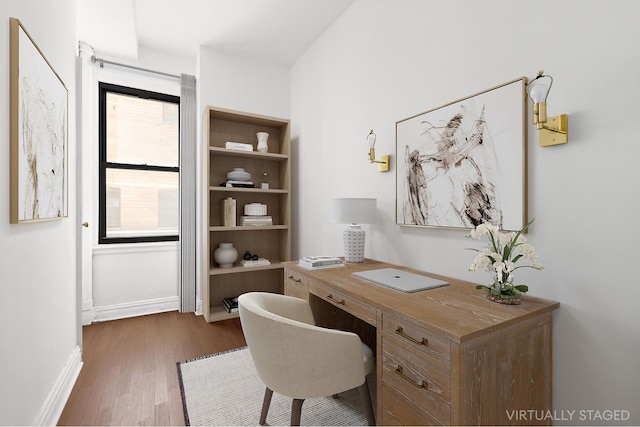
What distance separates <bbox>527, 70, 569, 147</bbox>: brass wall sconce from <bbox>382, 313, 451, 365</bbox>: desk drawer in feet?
3.16

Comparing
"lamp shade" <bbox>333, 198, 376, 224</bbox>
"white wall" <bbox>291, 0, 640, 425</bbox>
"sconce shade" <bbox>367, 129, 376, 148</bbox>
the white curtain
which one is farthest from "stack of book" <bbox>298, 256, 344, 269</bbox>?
the white curtain

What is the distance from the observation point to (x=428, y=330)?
1.07m

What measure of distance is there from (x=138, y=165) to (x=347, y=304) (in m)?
2.92

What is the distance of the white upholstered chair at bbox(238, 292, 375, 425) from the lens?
128 centimetres

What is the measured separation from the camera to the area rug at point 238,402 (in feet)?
5.41

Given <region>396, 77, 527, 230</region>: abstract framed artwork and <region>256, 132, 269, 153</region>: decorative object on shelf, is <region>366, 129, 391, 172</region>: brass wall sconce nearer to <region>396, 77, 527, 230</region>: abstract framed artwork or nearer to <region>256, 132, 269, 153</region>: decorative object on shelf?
<region>396, 77, 527, 230</region>: abstract framed artwork

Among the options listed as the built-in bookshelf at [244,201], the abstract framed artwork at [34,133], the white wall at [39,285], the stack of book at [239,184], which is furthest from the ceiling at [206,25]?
the stack of book at [239,184]

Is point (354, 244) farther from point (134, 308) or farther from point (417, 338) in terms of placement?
point (134, 308)

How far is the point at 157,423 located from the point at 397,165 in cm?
206

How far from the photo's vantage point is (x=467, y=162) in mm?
1658

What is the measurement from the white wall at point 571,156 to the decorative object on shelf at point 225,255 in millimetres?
1771

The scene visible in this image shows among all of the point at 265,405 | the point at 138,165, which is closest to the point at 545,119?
the point at 265,405

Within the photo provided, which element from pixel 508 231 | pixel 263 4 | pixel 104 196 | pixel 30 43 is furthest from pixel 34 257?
pixel 263 4

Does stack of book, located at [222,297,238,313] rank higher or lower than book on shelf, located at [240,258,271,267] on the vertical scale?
lower
